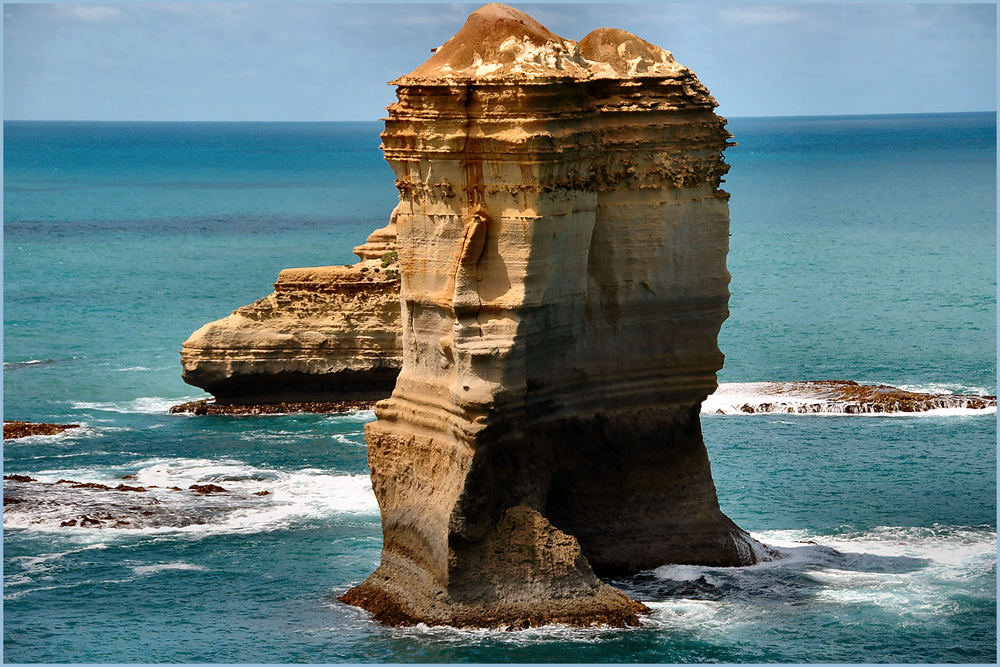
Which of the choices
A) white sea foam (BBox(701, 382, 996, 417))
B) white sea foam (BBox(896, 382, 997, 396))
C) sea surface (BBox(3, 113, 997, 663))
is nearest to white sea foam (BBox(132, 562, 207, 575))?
sea surface (BBox(3, 113, 997, 663))

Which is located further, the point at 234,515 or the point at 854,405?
the point at 854,405

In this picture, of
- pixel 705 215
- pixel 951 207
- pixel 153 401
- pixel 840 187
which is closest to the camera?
pixel 705 215

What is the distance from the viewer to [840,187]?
457 feet

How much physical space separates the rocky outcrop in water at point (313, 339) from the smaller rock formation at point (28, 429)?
11.2 feet

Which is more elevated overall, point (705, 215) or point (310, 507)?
point (705, 215)

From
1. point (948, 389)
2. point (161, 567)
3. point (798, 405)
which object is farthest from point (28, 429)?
point (948, 389)

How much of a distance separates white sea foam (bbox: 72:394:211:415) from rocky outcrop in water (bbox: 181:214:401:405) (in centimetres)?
228

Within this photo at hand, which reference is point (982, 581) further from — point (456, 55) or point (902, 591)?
point (456, 55)

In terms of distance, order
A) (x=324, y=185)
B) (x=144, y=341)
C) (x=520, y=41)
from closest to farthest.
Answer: (x=520, y=41), (x=144, y=341), (x=324, y=185)

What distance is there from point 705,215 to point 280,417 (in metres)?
19.7

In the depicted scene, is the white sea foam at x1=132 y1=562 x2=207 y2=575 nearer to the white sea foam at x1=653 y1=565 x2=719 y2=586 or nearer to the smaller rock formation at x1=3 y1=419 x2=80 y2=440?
the white sea foam at x1=653 y1=565 x2=719 y2=586

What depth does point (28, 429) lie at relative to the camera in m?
46.7

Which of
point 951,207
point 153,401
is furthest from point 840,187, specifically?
point 153,401

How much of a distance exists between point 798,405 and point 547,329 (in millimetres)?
19122
